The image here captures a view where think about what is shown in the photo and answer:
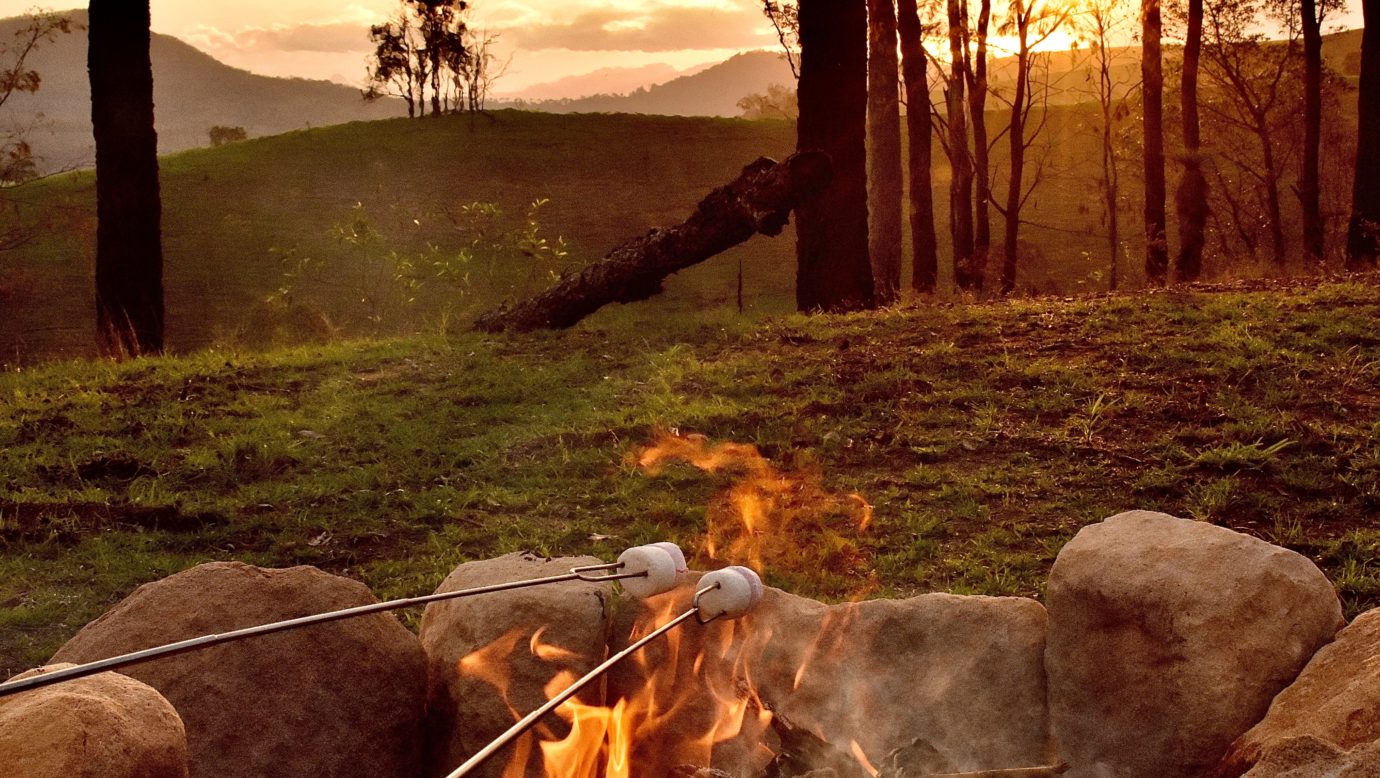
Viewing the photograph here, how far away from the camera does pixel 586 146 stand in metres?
41.1

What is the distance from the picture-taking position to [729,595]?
10.6 ft

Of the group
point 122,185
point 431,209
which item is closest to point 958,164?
point 122,185

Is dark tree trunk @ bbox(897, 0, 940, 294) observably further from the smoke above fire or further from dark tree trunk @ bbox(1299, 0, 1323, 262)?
the smoke above fire

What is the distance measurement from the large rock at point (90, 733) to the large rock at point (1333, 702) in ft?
7.51

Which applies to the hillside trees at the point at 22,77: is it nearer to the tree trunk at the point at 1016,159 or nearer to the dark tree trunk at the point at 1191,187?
the tree trunk at the point at 1016,159

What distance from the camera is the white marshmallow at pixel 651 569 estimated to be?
335cm

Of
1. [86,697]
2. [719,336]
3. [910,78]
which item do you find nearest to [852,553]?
[86,697]

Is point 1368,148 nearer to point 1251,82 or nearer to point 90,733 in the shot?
point 90,733

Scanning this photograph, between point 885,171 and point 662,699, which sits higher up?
point 885,171

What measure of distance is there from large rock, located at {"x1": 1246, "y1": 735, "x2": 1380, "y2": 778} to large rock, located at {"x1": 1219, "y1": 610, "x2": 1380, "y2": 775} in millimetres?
169

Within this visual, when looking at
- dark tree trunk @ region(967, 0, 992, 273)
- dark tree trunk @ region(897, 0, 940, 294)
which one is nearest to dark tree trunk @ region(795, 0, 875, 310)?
dark tree trunk @ region(897, 0, 940, 294)

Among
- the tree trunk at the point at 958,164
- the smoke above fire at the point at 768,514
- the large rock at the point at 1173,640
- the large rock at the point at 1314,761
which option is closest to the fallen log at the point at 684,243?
the smoke above fire at the point at 768,514

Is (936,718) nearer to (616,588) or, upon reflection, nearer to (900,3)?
(616,588)

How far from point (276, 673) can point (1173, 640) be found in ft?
7.86
